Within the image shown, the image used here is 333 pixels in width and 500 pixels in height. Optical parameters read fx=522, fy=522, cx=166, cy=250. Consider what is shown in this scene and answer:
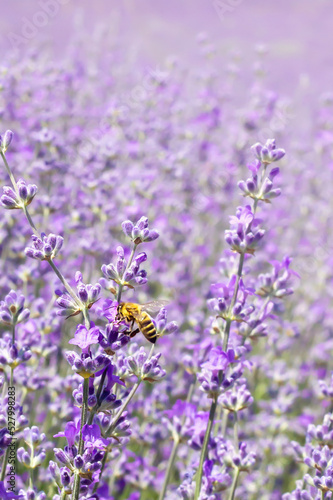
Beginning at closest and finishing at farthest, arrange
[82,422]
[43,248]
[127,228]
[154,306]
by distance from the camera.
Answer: [82,422] → [43,248] → [127,228] → [154,306]

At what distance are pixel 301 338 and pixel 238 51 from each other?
3545 millimetres

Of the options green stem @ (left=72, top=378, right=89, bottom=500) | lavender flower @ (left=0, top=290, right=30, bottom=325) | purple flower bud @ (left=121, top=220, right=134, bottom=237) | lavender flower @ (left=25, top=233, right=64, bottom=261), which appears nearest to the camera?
green stem @ (left=72, top=378, right=89, bottom=500)

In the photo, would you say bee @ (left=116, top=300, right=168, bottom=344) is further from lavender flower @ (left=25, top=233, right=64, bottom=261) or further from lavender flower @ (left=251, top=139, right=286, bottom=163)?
lavender flower @ (left=251, top=139, right=286, bottom=163)

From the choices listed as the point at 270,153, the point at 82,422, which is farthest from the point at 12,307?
the point at 270,153

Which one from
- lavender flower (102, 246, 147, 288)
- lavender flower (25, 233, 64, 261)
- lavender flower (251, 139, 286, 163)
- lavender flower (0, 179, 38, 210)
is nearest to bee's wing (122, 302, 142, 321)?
lavender flower (102, 246, 147, 288)

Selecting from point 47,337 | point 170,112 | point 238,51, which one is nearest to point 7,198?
point 47,337

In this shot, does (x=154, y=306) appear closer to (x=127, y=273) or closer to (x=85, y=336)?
(x=127, y=273)

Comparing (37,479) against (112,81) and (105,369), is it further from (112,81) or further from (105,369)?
(112,81)

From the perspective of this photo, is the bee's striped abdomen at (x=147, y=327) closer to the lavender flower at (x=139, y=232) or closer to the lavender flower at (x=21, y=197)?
the lavender flower at (x=139, y=232)

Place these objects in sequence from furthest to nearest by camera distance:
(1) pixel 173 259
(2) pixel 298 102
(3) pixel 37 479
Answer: (2) pixel 298 102 → (1) pixel 173 259 → (3) pixel 37 479

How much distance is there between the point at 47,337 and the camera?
2715 millimetres

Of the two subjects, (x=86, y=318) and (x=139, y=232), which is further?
(x=139, y=232)

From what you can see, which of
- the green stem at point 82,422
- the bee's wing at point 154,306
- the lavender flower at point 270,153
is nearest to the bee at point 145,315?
the bee's wing at point 154,306

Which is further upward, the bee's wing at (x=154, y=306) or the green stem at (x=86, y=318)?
the green stem at (x=86, y=318)
